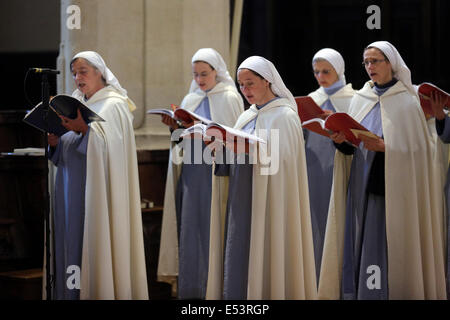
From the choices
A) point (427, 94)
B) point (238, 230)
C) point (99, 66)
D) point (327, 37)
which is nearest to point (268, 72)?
point (238, 230)

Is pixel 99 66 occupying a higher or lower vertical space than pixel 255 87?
higher

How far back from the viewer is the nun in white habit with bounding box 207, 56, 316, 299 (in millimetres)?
5965

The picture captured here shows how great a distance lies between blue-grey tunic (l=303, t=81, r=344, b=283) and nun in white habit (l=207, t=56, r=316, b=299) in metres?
1.67

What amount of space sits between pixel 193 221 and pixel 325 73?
5.97ft

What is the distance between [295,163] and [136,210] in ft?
4.46

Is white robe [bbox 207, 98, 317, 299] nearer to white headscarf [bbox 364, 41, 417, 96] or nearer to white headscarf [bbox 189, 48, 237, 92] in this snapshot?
white headscarf [bbox 364, 41, 417, 96]

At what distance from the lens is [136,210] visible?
6.71m

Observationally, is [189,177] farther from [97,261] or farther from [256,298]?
A: [256,298]

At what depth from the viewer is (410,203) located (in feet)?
21.5

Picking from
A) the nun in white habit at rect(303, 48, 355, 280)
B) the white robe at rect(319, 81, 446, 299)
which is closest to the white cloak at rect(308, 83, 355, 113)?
the nun in white habit at rect(303, 48, 355, 280)

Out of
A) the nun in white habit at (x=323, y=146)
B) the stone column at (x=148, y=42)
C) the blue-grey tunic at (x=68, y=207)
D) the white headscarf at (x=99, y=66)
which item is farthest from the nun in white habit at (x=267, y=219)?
the stone column at (x=148, y=42)

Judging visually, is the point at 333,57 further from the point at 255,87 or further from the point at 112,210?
the point at 112,210
